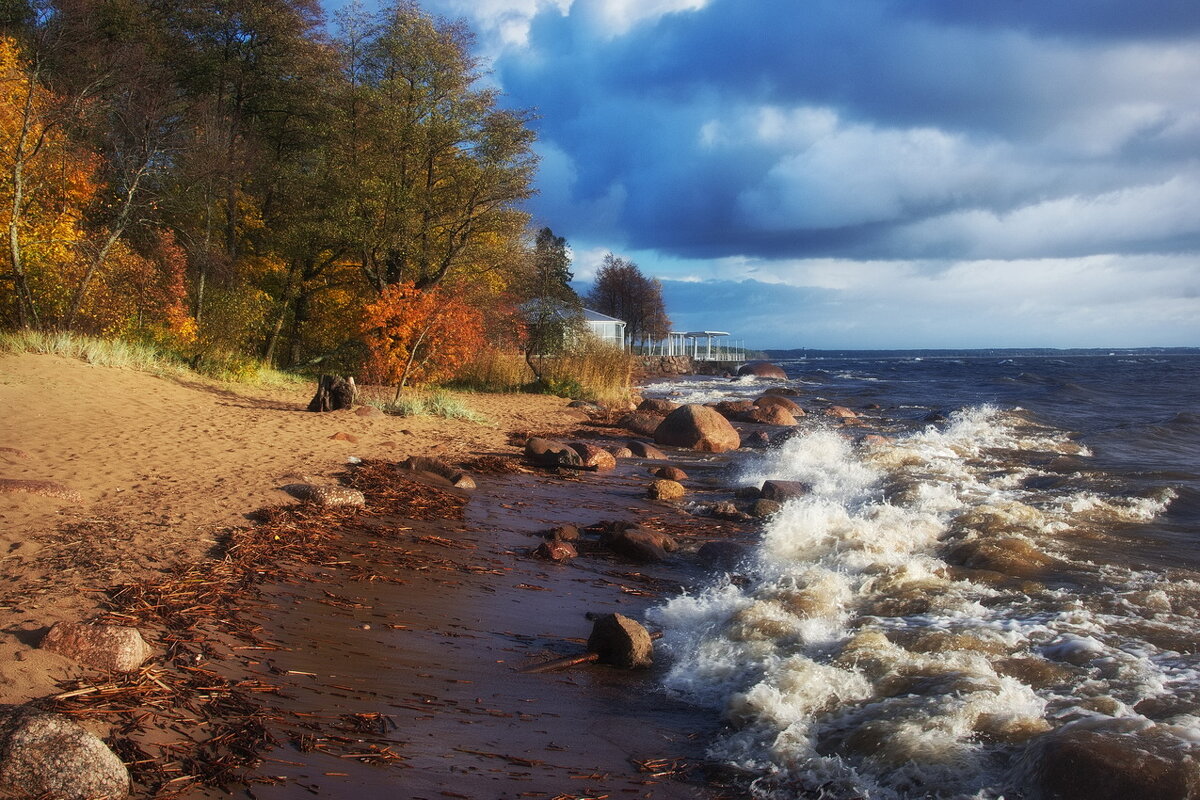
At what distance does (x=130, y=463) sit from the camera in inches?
378

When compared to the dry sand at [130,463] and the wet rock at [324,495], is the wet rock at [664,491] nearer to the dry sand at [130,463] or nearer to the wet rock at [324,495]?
the dry sand at [130,463]

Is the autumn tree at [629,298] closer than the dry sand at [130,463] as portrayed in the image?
No

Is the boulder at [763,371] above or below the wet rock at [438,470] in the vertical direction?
above

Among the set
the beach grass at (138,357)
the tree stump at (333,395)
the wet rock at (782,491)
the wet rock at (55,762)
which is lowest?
the wet rock at (782,491)

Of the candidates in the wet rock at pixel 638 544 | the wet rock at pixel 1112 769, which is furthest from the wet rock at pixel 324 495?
the wet rock at pixel 1112 769

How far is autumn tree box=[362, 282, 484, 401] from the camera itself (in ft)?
67.8

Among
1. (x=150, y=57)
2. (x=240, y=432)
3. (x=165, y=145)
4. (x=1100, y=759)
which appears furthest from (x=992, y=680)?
(x=150, y=57)

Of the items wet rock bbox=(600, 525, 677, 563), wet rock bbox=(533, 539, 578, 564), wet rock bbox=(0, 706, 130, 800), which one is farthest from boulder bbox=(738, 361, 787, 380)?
wet rock bbox=(0, 706, 130, 800)

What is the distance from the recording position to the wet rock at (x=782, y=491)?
38.8ft

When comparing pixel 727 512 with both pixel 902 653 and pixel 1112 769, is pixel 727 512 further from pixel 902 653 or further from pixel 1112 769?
pixel 1112 769

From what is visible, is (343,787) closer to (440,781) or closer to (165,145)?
(440,781)

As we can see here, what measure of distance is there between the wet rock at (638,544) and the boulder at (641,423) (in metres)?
10.9

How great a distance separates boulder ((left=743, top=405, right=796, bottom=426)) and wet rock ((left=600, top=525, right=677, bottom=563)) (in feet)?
54.3

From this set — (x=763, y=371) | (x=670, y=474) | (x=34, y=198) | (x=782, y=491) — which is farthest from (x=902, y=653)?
(x=763, y=371)
